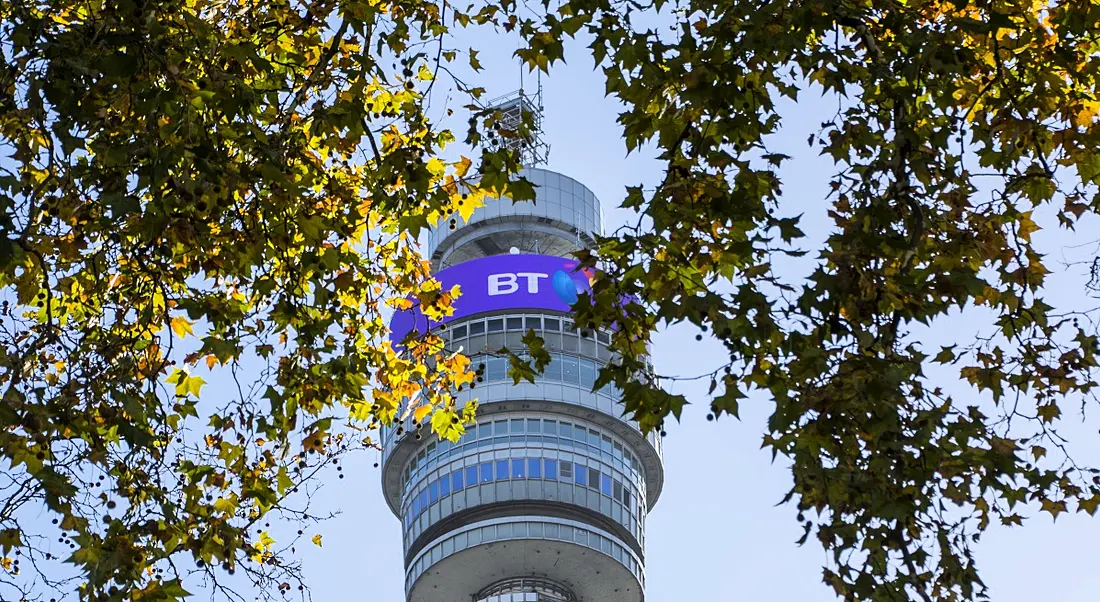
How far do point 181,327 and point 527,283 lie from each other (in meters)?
54.2

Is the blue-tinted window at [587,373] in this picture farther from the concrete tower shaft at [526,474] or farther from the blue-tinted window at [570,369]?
the blue-tinted window at [570,369]

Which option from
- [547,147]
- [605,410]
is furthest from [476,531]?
[547,147]

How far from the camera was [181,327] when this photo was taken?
46.0 feet

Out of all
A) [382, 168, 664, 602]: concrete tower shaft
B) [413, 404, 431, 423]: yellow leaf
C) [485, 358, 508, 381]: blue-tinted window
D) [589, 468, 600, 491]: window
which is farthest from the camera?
[485, 358, 508, 381]: blue-tinted window

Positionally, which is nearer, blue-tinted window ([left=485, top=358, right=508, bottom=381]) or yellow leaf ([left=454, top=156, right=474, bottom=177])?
yellow leaf ([left=454, top=156, right=474, bottom=177])

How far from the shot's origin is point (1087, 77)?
11961 millimetres

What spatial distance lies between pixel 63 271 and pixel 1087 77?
8330 millimetres

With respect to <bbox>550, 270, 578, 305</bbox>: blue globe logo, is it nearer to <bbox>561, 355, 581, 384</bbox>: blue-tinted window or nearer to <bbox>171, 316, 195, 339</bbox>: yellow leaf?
<bbox>561, 355, 581, 384</bbox>: blue-tinted window

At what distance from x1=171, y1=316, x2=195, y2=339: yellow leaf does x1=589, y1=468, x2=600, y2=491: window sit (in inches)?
2100

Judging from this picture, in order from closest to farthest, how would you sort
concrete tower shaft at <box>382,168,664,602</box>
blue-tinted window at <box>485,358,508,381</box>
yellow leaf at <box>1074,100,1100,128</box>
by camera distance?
yellow leaf at <box>1074,100,1100,128</box> < concrete tower shaft at <box>382,168,664,602</box> < blue-tinted window at <box>485,358,508,381</box>

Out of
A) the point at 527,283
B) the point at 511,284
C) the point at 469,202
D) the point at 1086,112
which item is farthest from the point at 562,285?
the point at 1086,112

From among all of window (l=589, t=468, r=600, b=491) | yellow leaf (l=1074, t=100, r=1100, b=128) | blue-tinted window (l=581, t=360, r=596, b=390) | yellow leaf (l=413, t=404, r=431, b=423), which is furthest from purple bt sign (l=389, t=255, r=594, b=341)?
yellow leaf (l=1074, t=100, r=1100, b=128)

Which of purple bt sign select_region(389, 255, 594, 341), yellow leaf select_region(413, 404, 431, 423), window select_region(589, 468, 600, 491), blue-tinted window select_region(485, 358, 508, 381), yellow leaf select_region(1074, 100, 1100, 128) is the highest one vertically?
purple bt sign select_region(389, 255, 594, 341)

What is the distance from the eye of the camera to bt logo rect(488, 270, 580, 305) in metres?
68.0
